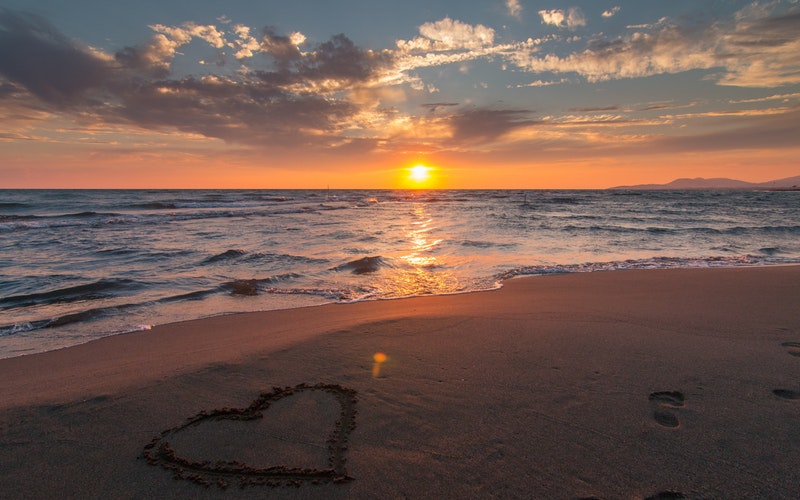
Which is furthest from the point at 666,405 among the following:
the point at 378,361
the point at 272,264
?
the point at 272,264

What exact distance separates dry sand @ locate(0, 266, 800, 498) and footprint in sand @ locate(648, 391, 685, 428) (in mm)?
17

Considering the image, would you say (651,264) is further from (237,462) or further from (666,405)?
(237,462)

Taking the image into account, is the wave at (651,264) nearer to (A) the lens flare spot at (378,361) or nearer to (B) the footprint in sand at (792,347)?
(B) the footprint in sand at (792,347)

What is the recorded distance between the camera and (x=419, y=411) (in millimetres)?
2986

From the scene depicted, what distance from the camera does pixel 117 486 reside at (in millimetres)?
2287

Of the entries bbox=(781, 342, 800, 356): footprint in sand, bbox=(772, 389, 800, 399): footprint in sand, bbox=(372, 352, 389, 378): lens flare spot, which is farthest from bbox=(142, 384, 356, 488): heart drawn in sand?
bbox=(781, 342, 800, 356): footprint in sand

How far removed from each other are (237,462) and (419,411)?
1.30 m

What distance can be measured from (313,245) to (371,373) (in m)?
10.7

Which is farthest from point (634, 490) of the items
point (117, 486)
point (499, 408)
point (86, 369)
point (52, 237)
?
point (52, 237)

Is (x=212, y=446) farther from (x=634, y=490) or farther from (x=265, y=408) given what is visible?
(x=634, y=490)

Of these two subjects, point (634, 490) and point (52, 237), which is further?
point (52, 237)

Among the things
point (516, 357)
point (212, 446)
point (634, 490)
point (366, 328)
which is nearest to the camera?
point (634, 490)

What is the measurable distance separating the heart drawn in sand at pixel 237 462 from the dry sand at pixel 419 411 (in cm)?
1

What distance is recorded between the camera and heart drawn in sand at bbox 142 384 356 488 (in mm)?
2324
